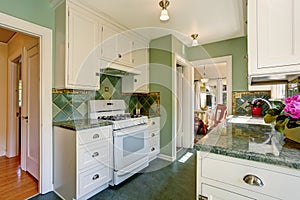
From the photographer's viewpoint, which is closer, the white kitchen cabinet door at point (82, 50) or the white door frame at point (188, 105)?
the white kitchen cabinet door at point (82, 50)

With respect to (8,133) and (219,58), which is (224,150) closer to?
(219,58)

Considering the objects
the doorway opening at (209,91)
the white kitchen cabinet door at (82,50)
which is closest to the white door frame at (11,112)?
the white kitchen cabinet door at (82,50)

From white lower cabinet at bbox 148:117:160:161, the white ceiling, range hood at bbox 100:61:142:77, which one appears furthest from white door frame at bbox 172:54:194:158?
range hood at bbox 100:61:142:77

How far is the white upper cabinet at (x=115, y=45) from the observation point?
98.1 inches

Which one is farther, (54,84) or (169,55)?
(169,55)

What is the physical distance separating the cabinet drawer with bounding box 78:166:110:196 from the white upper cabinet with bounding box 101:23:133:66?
5.10 feet

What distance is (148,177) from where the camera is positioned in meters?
2.52

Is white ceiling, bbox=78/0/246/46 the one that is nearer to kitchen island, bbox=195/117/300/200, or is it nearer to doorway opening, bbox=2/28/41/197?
doorway opening, bbox=2/28/41/197

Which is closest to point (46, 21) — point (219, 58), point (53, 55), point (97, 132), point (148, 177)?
point (53, 55)

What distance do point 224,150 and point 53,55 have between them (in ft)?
7.45

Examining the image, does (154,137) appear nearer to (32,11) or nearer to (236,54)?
(236,54)

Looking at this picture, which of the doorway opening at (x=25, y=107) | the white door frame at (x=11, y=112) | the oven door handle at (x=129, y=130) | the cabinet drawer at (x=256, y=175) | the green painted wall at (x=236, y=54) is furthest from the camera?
the white door frame at (x=11, y=112)

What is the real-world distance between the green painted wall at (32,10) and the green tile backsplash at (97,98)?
0.87m

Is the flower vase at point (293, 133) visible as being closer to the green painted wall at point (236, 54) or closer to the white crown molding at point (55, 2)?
the green painted wall at point (236, 54)
